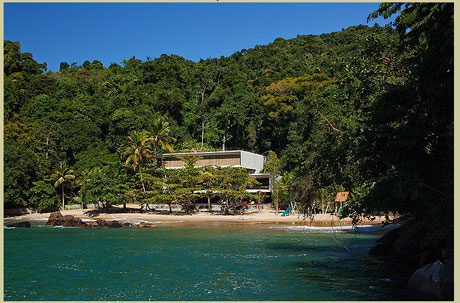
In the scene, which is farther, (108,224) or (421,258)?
(108,224)

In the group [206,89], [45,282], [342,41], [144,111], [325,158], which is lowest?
[45,282]

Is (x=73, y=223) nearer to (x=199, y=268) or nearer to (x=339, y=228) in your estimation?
(x=339, y=228)

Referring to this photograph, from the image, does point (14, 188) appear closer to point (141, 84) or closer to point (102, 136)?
point (102, 136)

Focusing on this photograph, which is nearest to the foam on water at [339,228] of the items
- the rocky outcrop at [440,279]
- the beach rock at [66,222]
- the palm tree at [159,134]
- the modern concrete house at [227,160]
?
the modern concrete house at [227,160]

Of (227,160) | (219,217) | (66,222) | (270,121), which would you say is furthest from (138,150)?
(270,121)

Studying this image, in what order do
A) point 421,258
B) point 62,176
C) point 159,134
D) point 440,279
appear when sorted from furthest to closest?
point 159,134, point 62,176, point 421,258, point 440,279

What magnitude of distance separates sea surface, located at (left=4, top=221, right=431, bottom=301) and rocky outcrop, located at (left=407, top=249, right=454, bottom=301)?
0.38 meters

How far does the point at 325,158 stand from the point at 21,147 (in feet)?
119

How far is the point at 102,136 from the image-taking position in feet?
187

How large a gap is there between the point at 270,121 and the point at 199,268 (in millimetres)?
41587

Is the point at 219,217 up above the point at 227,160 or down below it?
below

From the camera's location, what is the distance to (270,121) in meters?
56.6

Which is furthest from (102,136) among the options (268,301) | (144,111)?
(268,301)

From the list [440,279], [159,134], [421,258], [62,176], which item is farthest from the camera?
[159,134]
